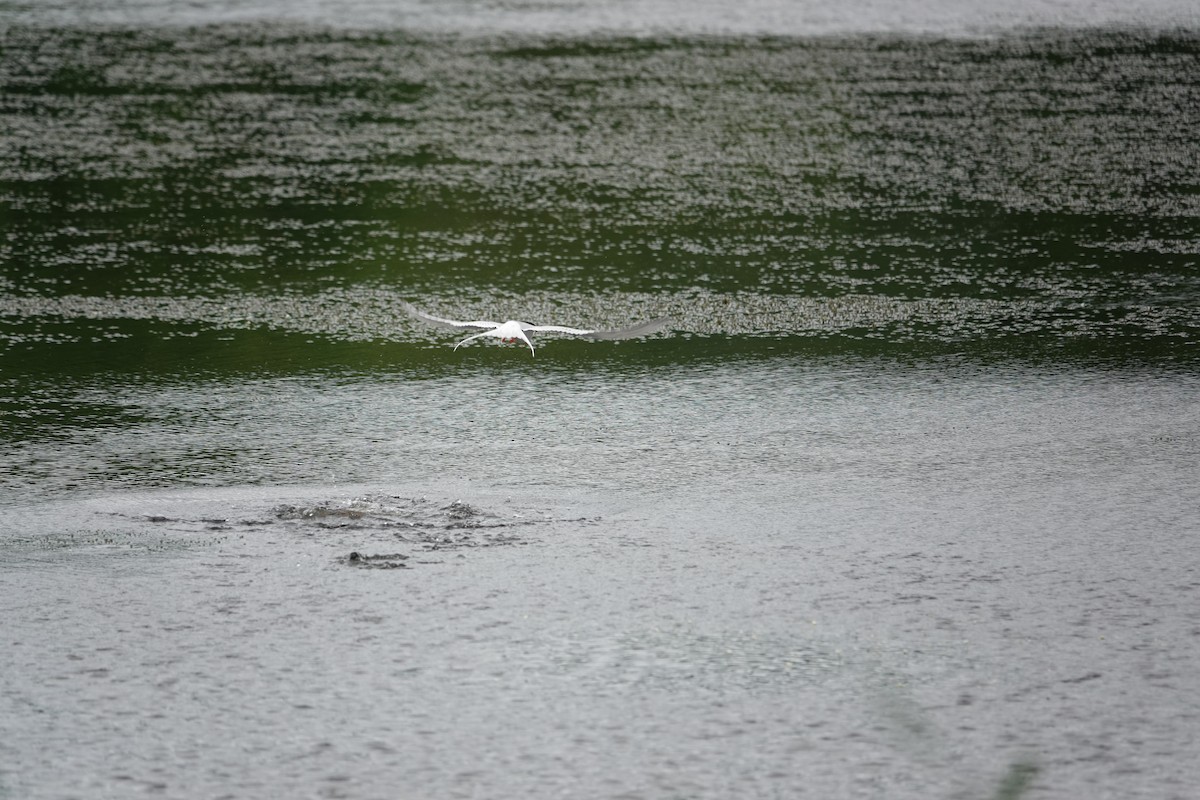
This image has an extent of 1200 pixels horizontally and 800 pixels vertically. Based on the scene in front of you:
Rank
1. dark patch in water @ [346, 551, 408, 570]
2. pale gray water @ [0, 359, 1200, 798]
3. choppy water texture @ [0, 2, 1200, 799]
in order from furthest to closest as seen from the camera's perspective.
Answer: dark patch in water @ [346, 551, 408, 570] → choppy water texture @ [0, 2, 1200, 799] → pale gray water @ [0, 359, 1200, 798]

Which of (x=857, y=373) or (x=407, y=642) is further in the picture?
(x=857, y=373)

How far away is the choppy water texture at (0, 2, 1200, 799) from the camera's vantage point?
440cm

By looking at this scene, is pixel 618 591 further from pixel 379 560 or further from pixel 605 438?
pixel 605 438

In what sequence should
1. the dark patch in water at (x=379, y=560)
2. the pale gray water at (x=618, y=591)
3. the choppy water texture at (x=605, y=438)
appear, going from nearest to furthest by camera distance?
the pale gray water at (x=618, y=591), the choppy water texture at (x=605, y=438), the dark patch in water at (x=379, y=560)

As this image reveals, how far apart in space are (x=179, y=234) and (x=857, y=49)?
22.1 ft

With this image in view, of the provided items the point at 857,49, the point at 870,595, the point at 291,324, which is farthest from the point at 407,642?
the point at 857,49

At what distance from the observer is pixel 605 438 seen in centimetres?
661

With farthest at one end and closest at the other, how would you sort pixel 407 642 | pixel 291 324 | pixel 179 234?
pixel 179 234 → pixel 291 324 → pixel 407 642

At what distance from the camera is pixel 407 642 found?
486cm

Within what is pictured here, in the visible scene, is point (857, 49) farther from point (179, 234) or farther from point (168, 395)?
point (168, 395)

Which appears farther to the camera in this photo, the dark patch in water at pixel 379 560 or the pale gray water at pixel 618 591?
the dark patch in water at pixel 379 560

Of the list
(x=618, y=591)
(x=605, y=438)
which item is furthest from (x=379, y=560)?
(x=605, y=438)

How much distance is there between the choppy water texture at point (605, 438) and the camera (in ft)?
14.4

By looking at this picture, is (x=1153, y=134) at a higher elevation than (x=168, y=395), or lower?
higher
